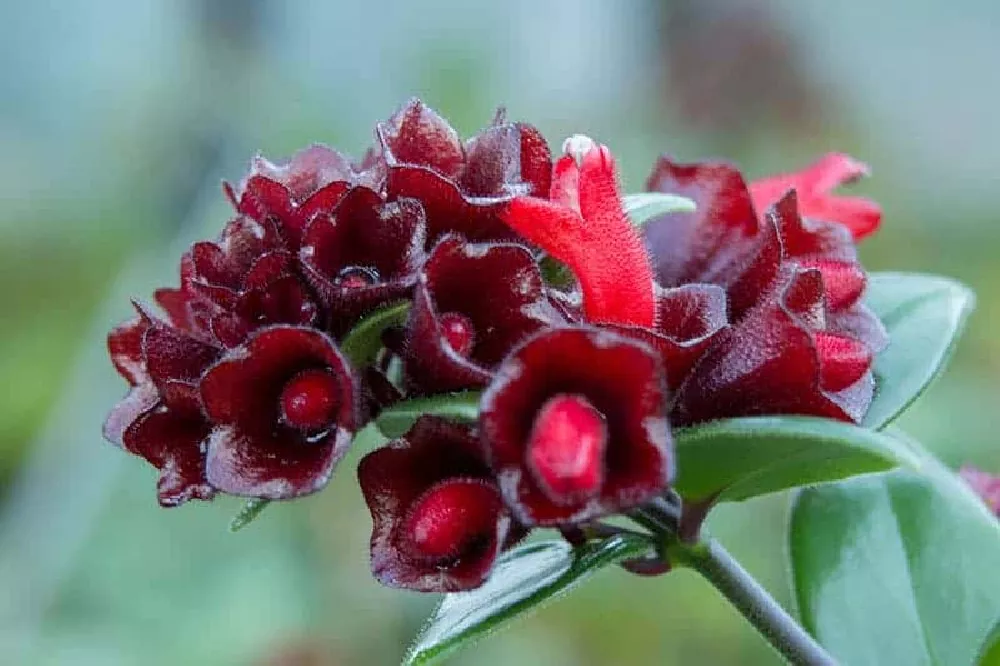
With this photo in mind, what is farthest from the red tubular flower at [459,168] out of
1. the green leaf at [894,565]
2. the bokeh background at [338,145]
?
the bokeh background at [338,145]

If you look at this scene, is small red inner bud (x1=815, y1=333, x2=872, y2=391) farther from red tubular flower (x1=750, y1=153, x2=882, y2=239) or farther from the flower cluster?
red tubular flower (x1=750, y1=153, x2=882, y2=239)

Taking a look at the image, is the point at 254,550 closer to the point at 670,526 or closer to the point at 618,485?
the point at 670,526

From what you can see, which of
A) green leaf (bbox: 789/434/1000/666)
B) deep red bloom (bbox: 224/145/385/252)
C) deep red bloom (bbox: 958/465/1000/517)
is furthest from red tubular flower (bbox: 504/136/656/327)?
deep red bloom (bbox: 958/465/1000/517)

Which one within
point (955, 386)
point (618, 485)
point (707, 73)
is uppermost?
point (618, 485)

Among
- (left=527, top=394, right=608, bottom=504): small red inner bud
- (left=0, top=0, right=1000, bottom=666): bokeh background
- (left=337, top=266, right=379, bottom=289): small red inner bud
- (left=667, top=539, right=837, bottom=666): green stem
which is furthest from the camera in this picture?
(left=0, top=0, right=1000, bottom=666): bokeh background

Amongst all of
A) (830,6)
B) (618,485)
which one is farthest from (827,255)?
(830,6)
